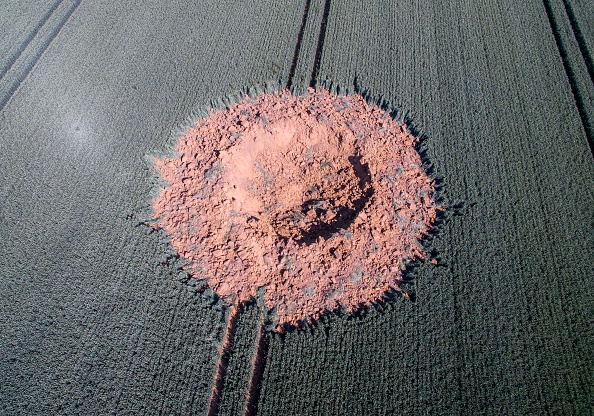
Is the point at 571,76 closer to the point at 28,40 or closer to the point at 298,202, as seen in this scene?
the point at 298,202

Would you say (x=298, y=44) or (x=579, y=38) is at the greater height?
(x=298, y=44)

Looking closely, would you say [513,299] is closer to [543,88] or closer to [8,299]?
[543,88]

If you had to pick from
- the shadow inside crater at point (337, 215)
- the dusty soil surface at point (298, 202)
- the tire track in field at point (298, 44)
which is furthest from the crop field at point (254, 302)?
the shadow inside crater at point (337, 215)

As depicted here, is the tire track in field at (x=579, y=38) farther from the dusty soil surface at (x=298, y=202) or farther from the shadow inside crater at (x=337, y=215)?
the shadow inside crater at (x=337, y=215)

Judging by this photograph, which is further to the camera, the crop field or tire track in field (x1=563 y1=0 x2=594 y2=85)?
tire track in field (x1=563 y1=0 x2=594 y2=85)

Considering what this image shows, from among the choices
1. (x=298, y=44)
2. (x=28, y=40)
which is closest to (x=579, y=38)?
(x=298, y=44)

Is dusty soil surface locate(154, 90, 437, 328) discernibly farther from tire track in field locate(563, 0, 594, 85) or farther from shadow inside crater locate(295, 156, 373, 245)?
tire track in field locate(563, 0, 594, 85)

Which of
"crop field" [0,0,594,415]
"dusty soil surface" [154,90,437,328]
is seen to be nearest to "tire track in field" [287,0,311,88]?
"crop field" [0,0,594,415]
